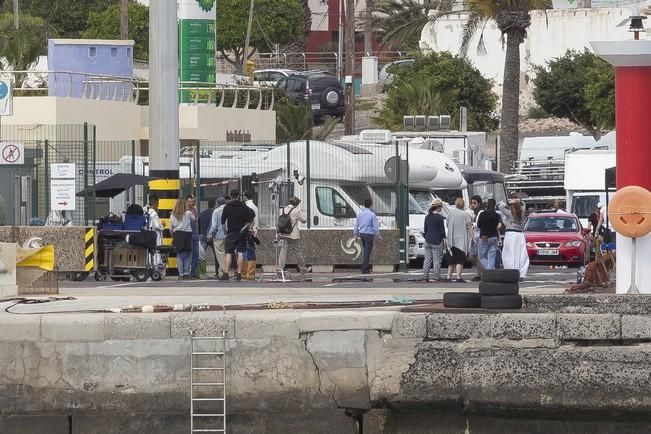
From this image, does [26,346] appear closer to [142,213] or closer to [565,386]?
[565,386]

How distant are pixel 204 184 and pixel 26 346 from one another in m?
19.3

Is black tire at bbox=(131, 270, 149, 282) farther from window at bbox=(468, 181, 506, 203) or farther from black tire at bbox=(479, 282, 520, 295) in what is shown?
black tire at bbox=(479, 282, 520, 295)

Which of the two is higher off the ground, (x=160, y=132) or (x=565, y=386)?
(x=160, y=132)

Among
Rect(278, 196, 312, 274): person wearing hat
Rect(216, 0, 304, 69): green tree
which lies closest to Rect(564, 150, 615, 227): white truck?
Rect(278, 196, 312, 274): person wearing hat

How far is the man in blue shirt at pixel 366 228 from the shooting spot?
30.9 m

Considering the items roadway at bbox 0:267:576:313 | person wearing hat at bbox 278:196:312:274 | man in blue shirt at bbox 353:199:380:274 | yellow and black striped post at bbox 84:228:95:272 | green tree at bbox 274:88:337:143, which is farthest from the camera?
green tree at bbox 274:88:337:143

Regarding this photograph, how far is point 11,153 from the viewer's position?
30.1 m

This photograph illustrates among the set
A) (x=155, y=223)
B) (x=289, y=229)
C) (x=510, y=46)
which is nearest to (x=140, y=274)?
(x=155, y=223)

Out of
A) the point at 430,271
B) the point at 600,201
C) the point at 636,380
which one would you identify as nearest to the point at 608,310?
the point at 636,380

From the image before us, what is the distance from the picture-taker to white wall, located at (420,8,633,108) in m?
81.4

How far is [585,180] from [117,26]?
49.5 metres

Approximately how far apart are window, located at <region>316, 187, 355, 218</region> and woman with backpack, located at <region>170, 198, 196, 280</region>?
4630 mm

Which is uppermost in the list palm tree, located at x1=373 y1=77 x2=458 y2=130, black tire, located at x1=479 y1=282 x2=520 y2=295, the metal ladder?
palm tree, located at x1=373 y1=77 x2=458 y2=130

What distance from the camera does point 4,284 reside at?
18.8m
